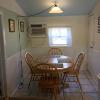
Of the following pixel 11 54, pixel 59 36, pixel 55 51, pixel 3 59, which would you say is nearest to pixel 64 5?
pixel 59 36

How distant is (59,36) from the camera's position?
532cm

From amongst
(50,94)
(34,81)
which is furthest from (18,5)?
(50,94)

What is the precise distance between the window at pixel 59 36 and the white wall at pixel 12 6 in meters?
1.22

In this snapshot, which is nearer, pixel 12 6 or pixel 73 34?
pixel 12 6

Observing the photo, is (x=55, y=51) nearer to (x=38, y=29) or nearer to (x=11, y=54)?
(x=38, y=29)

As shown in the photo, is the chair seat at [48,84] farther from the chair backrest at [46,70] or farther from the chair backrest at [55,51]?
the chair backrest at [55,51]

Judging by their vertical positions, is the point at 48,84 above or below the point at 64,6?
below

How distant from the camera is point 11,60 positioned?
3.53 metres

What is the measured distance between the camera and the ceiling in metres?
3.98

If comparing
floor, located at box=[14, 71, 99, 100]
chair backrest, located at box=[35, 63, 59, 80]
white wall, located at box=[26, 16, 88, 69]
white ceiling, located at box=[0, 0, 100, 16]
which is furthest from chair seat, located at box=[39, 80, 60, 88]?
white wall, located at box=[26, 16, 88, 69]

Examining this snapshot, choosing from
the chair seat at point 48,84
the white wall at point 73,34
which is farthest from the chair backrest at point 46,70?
the white wall at point 73,34

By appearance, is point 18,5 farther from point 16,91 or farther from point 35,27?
point 16,91

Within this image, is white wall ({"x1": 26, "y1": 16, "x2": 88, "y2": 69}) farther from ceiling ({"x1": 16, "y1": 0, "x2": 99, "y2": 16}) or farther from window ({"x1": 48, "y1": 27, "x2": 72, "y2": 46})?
ceiling ({"x1": 16, "y1": 0, "x2": 99, "y2": 16})

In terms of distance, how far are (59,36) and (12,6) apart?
2.12 meters
